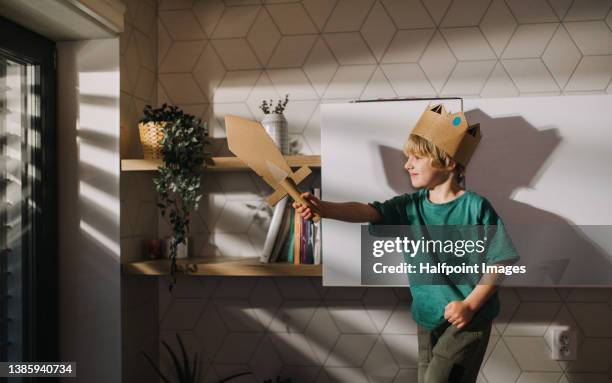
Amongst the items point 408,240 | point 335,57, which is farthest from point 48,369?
point 335,57

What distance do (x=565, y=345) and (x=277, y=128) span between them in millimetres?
1230

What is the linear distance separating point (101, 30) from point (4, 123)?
414 mm

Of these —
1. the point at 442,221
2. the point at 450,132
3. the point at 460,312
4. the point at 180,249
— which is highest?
the point at 450,132

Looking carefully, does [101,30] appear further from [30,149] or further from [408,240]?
[408,240]

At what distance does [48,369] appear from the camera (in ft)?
5.60

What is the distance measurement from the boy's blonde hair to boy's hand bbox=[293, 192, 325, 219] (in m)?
0.32

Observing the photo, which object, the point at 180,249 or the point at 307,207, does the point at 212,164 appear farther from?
the point at 307,207

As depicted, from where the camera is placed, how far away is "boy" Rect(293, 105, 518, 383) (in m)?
1.39

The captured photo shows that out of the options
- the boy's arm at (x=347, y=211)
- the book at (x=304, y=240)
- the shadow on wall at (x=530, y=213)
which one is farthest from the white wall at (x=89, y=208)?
the shadow on wall at (x=530, y=213)

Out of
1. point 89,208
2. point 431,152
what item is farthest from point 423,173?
point 89,208

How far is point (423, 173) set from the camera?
1.46 meters

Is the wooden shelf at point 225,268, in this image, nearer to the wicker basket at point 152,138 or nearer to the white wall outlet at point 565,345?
the wicker basket at point 152,138

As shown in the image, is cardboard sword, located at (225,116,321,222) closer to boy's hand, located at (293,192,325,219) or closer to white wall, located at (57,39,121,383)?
boy's hand, located at (293,192,325,219)

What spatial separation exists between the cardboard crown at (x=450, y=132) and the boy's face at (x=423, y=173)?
6 cm
